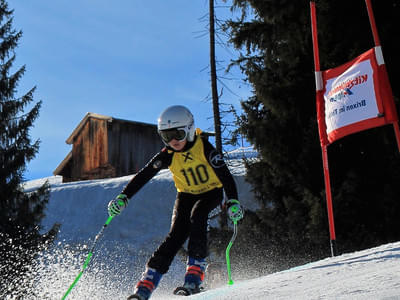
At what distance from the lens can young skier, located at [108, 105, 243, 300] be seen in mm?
4988

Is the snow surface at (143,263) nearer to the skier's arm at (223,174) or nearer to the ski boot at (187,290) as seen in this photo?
the ski boot at (187,290)

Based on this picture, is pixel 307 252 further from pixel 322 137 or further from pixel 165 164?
pixel 165 164

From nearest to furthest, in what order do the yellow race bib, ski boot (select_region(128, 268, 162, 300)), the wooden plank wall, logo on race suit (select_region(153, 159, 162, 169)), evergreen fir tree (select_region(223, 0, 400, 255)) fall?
ski boot (select_region(128, 268, 162, 300)) < the yellow race bib < logo on race suit (select_region(153, 159, 162, 169)) < evergreen fir tree (select_region(223, 0, 400, 255)) < the wooden plank wall

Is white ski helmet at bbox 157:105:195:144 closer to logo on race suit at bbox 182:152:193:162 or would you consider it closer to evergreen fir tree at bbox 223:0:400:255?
logo on race suit at bbox 182:152:193:162

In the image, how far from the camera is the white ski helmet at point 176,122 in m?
5.22

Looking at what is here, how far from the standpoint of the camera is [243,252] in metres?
8.77

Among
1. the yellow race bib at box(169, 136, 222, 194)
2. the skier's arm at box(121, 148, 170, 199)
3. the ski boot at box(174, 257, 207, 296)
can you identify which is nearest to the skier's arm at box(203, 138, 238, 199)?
the yellow race bib at box(169, 136, 222, 194)

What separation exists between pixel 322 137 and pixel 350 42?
8.22 feet

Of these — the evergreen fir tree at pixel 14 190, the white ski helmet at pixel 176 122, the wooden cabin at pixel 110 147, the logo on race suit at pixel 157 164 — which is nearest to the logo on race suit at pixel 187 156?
the white ski helmet at pixel 176 122

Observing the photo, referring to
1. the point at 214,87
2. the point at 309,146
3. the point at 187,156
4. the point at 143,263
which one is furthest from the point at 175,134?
the point at 143,263

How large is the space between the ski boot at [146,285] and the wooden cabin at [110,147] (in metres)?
25.0

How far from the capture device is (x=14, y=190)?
45.5ft

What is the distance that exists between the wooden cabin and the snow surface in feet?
20.5

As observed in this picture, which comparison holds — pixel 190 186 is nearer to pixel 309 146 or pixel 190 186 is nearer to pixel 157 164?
pixel 157 164
